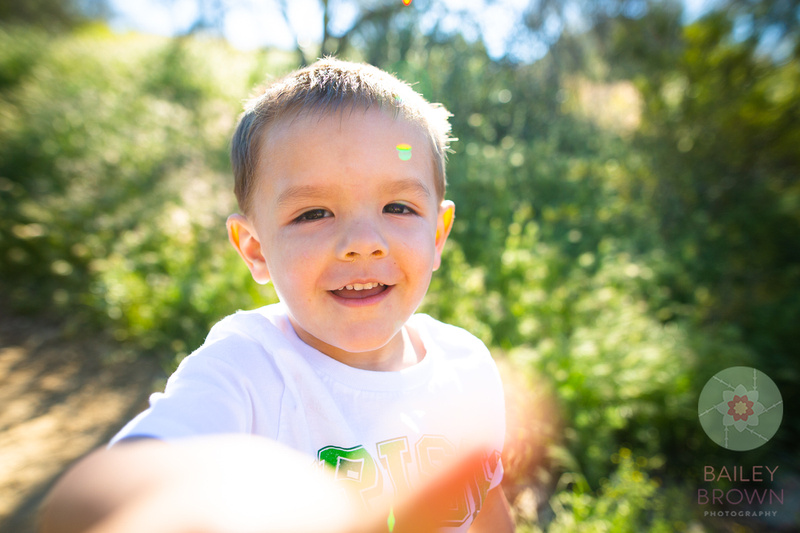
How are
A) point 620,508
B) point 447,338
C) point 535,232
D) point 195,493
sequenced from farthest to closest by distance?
1. point 535,232
2. point 620,508
3. point 447,338
4. point 195,493

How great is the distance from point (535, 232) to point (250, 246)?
4116 mm

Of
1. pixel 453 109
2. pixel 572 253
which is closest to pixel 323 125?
pixel 572 253

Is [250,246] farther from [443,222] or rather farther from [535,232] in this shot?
[535,232]

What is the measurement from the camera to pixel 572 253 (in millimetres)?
5098

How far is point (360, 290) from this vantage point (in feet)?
3.64

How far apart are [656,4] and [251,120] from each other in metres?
7.46

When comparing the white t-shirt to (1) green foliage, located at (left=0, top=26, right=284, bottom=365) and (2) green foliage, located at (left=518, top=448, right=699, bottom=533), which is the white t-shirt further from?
(1) green foliage, located at (left=0, top=26, right=284, bottom=365)

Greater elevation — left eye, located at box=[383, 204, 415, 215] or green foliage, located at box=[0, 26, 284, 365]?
green foliage, located at box=[0, 26, 284, 365]

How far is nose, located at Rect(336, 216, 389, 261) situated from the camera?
1.01 meters

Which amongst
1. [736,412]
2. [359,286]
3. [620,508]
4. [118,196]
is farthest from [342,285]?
Answer: [118,196]

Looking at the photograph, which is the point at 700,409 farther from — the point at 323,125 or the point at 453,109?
the point at 453,109

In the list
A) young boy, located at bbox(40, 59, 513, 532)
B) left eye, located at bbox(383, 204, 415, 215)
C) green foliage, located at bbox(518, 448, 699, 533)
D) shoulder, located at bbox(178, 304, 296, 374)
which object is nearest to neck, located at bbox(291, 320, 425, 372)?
young boy, located at bbox(40, 59, 513, 532)

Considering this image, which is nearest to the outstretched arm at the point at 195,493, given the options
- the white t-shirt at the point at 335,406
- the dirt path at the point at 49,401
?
the white t-shirt at the point at 335,406

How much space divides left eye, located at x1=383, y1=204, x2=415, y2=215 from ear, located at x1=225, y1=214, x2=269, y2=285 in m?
0.34
